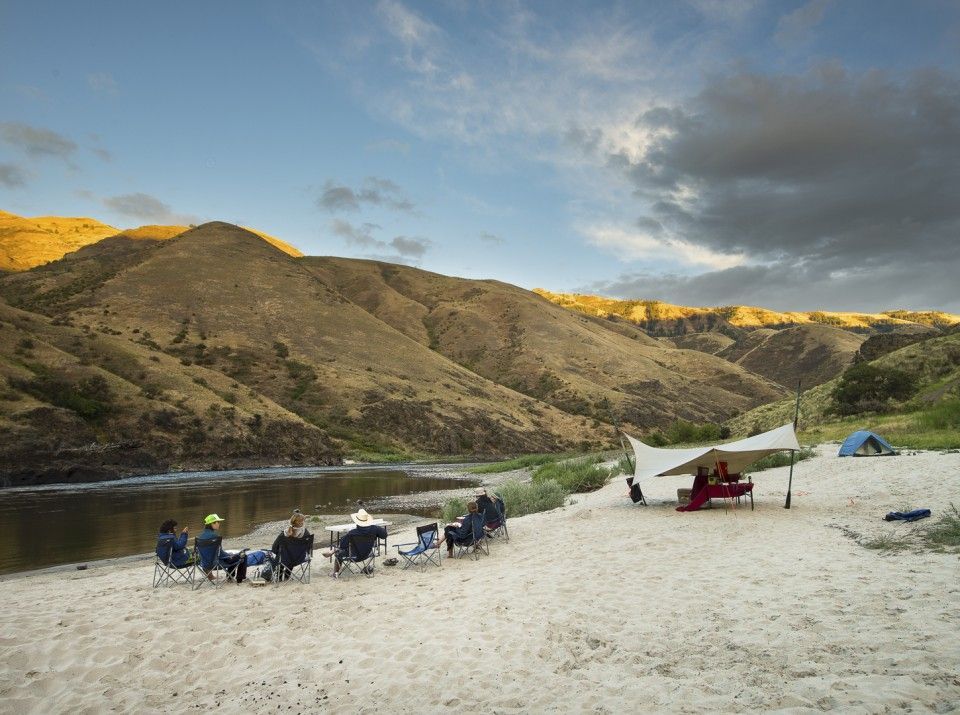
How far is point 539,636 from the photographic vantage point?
24.4ft

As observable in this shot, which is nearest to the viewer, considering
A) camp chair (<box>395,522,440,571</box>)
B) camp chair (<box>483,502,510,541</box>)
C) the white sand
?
the white sand

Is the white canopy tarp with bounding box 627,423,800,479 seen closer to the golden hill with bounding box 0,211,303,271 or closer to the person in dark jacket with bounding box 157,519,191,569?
the person in dark jacket with bounding box 157,519,191,569

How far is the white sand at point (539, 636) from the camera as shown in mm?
5617

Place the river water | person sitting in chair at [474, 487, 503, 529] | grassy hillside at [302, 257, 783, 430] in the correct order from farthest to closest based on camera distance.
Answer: grassy hillside at [302, 257, 783, 430] → the river water → person sitting in chair at [474, 487, 503, 529]

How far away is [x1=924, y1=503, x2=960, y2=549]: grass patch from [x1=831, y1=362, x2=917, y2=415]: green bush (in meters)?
32.4

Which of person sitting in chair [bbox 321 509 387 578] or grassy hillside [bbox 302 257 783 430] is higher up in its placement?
grassy hillside [bbox 302 257 783 430]

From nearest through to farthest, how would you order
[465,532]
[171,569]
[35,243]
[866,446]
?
[171,569] < [465,532] < [866,446] < [35,243]

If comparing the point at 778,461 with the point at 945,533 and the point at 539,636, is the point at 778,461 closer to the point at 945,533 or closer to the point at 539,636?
the point at 945,533

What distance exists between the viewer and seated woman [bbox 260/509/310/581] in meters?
11.1

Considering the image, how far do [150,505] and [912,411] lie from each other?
4272 centimetres

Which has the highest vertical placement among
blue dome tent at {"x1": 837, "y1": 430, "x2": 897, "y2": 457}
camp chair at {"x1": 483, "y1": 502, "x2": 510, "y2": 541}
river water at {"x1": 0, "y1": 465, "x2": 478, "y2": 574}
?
blue dome tent at {"x1": 837, "y1": 430, "x2": 897, "y2": 457}

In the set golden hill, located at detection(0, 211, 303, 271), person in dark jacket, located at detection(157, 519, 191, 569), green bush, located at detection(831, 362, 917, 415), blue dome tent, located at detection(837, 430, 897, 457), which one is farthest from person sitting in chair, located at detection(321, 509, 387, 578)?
golden hill, located at detection(0, 211, 303, 271)

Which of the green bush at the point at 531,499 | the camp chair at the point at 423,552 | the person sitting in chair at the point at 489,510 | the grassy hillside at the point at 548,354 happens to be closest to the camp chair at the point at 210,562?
the camp chair at the point at 423,552

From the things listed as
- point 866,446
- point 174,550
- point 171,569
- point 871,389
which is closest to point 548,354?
point 871,389
